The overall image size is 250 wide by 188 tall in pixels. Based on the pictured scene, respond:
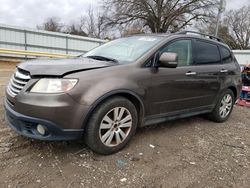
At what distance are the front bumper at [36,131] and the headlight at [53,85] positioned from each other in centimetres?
33

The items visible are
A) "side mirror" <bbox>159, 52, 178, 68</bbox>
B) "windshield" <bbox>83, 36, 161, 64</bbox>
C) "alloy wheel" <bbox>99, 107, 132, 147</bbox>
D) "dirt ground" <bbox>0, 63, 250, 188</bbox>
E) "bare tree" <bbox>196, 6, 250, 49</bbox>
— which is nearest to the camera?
"dirt ground" <bbox>0, 63, 250, 188</bbox>

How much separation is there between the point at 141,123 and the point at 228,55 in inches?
111

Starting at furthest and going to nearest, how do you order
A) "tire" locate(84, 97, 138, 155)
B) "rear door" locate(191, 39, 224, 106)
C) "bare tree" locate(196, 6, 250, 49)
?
"bare tree" locate(196, 6, 250, 49), "rear door" locate(191, 39, 224, 106), "tire" locate(84, 97, 138, 155)

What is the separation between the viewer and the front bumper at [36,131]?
2751 millimetres

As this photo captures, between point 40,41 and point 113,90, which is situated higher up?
point 40,41

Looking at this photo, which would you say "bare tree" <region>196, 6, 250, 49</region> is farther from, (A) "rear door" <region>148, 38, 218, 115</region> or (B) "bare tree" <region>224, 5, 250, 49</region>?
(A) "rear door" <region>148, 38, 218, 115</region>

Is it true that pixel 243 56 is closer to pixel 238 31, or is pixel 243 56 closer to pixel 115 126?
pixel 115 126

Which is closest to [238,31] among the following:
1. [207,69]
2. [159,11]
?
[159,11]

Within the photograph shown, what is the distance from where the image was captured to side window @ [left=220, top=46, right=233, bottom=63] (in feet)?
16.5

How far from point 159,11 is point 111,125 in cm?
2686

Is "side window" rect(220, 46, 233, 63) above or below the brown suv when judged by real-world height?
above

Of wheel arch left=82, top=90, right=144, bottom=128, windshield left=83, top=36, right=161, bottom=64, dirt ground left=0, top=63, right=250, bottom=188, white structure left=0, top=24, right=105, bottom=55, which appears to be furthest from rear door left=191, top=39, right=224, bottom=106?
white structure left=0, top=24, right=105, bottom=55

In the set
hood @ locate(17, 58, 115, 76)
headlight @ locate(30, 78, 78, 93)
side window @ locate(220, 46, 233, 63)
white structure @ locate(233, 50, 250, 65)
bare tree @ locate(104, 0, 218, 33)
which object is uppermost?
bare tree @ locate(104, 0, 218, 33)

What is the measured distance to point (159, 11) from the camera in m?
27.9
